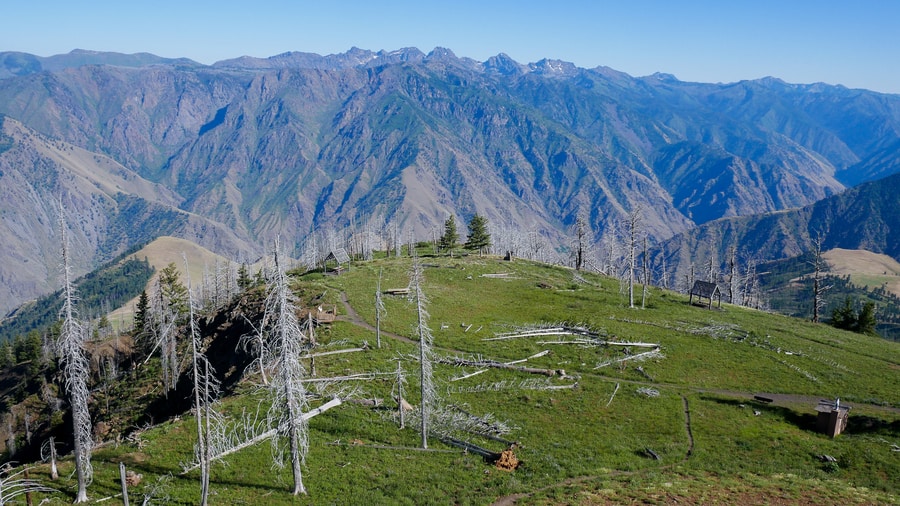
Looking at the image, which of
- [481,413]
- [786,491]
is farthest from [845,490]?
[481,413]

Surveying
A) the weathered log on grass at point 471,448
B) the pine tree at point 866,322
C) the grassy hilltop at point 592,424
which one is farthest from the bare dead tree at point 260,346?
the pine tree at point 866,322

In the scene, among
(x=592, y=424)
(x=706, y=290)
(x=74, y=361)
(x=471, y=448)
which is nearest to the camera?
(x=74, y=361)

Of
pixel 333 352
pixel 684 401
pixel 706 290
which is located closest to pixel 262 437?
pixel 333 352

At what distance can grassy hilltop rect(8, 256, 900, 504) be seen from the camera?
32.1 m

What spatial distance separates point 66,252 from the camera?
28688 millimetres

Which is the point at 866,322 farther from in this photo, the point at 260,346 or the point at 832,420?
the point at 260,346

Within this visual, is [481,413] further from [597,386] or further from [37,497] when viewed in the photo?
[37,497]

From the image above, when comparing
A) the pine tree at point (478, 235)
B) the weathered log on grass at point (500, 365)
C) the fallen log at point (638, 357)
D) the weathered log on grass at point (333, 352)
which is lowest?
the weathered log on grass at point (500, 365)

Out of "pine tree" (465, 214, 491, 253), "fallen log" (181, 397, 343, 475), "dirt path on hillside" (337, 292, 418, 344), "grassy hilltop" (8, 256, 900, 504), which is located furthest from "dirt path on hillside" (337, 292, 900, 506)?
"pine tree" (465, 214, 491, 253)

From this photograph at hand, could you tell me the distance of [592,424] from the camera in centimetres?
4219

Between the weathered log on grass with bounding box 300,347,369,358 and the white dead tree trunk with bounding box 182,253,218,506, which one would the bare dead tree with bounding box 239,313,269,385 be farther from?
the weathered log on grass with bounding box 300,347,369,358

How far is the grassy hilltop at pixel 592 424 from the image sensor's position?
32.1 meters

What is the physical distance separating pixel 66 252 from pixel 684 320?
70.0 metres

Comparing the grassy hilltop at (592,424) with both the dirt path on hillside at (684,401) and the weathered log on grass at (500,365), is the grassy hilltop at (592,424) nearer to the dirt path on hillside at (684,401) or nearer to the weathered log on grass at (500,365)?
Result: the dirt path on hillside at (684,401)
